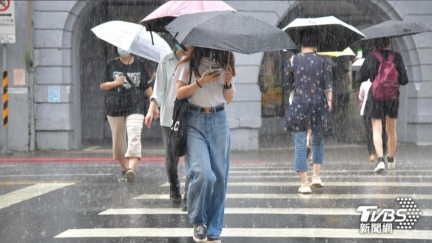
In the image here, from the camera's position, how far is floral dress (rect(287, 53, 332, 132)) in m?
9.27

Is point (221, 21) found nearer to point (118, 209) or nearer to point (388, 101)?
point (118, 209)

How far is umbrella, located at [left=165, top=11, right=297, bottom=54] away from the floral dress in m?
2.80

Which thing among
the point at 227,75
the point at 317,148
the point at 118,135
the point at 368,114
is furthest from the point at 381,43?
the point at 227,75

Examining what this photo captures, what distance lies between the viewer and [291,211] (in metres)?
8.18

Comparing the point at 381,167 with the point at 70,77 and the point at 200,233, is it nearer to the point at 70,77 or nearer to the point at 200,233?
the point at 200,233

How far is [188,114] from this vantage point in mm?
6574

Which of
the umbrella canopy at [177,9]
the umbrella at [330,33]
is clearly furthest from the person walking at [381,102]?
the umbrella canopy at [177,9]

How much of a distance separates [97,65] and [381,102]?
11.1 metres

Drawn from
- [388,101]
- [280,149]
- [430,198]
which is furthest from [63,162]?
[430,198]

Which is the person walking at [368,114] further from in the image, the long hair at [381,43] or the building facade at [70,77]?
the building facade at [70,77]

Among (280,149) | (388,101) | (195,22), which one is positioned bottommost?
(280,149)

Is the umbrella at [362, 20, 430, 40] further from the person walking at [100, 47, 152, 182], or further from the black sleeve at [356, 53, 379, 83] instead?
the person walking at [100, 47, 152, 182]

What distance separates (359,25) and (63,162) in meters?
9.85

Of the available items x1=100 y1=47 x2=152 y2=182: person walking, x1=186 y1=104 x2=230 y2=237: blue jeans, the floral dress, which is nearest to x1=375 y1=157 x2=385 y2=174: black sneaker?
the floral dress
